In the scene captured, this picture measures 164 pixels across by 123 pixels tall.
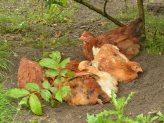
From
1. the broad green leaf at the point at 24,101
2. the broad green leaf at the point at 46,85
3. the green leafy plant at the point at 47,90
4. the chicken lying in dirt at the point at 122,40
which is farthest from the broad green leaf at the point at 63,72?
the chicken lying in dirt at the point at 122,40

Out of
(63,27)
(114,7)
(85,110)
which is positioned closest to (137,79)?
(85,110)

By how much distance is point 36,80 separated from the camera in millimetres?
4336

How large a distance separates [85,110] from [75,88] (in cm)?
23

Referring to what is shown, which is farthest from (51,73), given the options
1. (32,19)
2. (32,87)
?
(32,19)

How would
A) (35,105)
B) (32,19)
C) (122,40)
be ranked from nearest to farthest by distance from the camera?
1. (35,105)
2. (122,40)
3. (32,19)

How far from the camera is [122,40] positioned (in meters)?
5.04

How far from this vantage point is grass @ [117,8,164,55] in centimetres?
523

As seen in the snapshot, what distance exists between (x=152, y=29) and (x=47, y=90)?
272 cm

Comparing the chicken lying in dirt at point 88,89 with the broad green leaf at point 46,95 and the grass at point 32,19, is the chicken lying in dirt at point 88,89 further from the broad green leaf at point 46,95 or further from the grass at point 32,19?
the grass at point 32,19

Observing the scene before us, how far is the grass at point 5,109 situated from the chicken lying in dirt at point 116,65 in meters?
0.94

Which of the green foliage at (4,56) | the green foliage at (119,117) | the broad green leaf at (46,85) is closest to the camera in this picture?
the green foliage at (119,117)

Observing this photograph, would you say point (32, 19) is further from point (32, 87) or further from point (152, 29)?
point (32, 87)

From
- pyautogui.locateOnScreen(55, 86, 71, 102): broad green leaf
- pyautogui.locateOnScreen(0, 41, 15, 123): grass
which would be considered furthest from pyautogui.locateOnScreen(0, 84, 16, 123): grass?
pyautogui.locateOnScreen(55, 86, 71, 102): broad green leaf

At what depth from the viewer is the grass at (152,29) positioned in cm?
523
